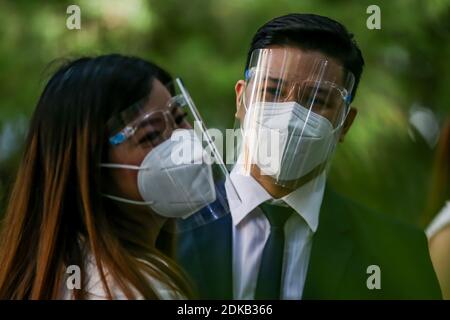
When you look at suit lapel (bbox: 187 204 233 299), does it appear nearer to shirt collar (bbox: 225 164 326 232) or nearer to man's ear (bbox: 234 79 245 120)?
shirt collar (bbox: 225 164 326 232)

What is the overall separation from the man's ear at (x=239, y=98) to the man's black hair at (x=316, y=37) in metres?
0.06

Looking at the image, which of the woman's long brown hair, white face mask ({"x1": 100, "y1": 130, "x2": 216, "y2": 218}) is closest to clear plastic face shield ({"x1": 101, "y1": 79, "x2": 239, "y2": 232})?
white face mask ({"x1": 100, "y1": 130, "x2": 216, "y2": 218})

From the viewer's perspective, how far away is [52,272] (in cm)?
167

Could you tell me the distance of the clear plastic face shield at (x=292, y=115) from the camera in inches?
71.2

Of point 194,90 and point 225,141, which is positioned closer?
point 225,141

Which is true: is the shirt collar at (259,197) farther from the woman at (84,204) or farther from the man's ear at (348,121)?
the woman at (84,204)

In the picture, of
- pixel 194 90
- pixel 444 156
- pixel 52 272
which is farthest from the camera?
pixel 444 156

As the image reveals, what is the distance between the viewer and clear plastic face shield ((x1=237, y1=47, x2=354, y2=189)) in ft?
5.93

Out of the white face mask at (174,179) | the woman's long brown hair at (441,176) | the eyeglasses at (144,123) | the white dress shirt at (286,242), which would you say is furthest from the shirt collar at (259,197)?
the woman's long brown hair at (441,176)

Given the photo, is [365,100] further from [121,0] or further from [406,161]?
[121,0]

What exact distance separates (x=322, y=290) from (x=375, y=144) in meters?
0.50

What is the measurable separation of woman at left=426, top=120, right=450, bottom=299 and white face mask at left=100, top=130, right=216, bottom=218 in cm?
72
